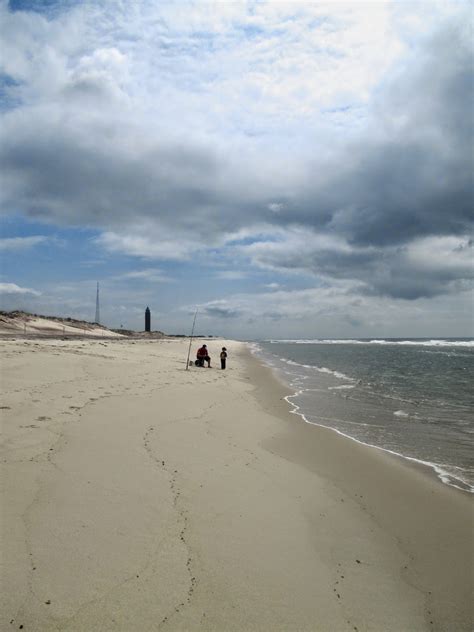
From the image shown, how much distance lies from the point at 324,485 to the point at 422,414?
838cm

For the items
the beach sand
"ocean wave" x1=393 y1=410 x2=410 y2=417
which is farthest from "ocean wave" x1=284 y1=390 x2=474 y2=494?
"ocean wave" x1=393 y1=410 x2=410 y2=417

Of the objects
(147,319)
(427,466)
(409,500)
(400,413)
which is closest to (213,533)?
(409,500)

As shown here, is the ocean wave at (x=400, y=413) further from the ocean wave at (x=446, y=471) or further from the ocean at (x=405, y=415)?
the ocean wave at (x=446, y=471)

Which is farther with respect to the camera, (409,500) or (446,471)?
(446,471)

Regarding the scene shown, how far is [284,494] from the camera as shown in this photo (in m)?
5.90

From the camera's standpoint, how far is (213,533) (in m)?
4.45

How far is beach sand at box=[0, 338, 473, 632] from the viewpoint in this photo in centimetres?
332

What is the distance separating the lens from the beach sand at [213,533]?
10.9 feet

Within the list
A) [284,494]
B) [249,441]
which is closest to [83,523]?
[284,494]

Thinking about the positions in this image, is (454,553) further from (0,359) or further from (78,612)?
(0,359)

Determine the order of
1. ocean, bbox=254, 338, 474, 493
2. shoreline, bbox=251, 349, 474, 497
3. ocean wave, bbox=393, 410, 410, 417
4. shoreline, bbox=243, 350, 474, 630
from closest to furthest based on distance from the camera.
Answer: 1. shoreline, bbox=243, 350, 474, 630
2. shoreline, bbox=251, 349, 474, 497
3. ocean, bbox=254, 338, 474, 493
4. ocean wave, bbox=393, 410, 410, 417

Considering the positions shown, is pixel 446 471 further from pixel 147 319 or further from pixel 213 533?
pixel 147 319

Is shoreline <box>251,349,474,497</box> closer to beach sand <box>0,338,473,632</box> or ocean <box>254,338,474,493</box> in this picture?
ocean <box>254,338,474,493</box>

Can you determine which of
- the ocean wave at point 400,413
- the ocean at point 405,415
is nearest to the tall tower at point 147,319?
the ocean at point 405,415
